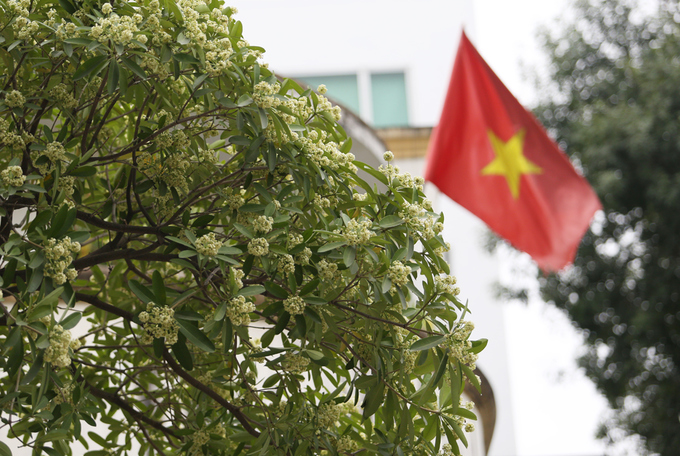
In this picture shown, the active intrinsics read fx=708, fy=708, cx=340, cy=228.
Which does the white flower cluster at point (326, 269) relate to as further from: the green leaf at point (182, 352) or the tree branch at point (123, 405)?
the tree branch at point (123, 405)

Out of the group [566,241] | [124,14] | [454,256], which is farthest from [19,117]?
[454,256]

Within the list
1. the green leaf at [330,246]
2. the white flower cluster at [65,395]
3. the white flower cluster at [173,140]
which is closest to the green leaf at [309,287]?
the green leaf at [330,246]

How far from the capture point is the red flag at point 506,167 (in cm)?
543

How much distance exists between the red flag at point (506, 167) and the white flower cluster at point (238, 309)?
3318 millimetres

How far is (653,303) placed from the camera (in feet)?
42.8

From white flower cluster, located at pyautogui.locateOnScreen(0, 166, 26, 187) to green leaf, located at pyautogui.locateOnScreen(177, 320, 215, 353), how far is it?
0.69m

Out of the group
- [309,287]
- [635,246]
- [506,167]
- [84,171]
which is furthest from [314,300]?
[635,246]

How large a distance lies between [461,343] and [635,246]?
1244cm

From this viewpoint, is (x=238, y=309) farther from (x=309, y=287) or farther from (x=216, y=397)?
(x=216, y=397)

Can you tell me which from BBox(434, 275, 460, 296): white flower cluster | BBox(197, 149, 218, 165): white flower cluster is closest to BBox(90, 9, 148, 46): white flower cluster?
BBox(197, 149, 218, 165): white flower cluster

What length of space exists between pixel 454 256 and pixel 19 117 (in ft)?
39.7

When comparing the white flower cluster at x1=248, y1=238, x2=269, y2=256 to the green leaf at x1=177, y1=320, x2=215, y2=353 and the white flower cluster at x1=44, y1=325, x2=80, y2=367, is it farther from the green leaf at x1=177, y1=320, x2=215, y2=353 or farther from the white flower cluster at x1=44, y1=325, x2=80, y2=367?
the white flower cluster at x1=44, y1=325, x2=80, y2=367

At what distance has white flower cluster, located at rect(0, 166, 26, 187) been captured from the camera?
229 cm

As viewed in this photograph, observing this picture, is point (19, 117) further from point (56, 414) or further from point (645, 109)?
point (645, 109)
